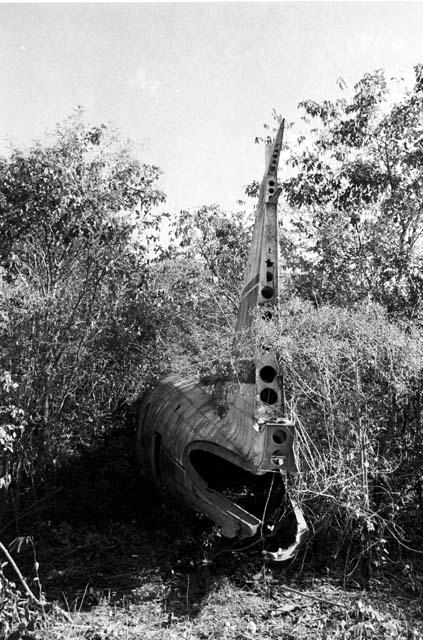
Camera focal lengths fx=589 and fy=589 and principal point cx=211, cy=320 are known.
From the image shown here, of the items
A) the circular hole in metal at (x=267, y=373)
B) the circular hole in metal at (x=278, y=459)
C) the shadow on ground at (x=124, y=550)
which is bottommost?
the shadow on ground at (x=124, y=550)

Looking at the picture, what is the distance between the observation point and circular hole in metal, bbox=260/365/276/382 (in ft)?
21.7

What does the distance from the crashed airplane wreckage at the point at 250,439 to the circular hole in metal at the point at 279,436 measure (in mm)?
10

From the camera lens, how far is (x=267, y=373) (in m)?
6.66

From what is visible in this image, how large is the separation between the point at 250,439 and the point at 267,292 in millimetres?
1714

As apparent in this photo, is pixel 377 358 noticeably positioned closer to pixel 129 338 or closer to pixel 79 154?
pixel 129 338

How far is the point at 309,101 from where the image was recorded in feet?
41.8

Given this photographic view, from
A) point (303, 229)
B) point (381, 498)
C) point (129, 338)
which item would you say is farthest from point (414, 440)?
point (303, 229)

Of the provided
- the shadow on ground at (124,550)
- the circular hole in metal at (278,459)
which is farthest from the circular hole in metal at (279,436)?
the shadow on ground at (124,550)

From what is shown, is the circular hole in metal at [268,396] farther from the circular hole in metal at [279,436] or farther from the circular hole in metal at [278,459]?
the circular hole in metal at [278,459]

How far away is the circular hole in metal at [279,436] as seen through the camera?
6.07 metres

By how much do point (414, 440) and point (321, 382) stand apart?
1.59m

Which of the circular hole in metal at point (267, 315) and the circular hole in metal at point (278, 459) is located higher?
the circular hole in metal at point (267, 315)

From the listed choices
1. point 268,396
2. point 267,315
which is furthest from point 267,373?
point 267,315

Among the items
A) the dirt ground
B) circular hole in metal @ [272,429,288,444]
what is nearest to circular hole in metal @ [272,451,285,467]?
circular hole in metal @ [272,429,288,444]
